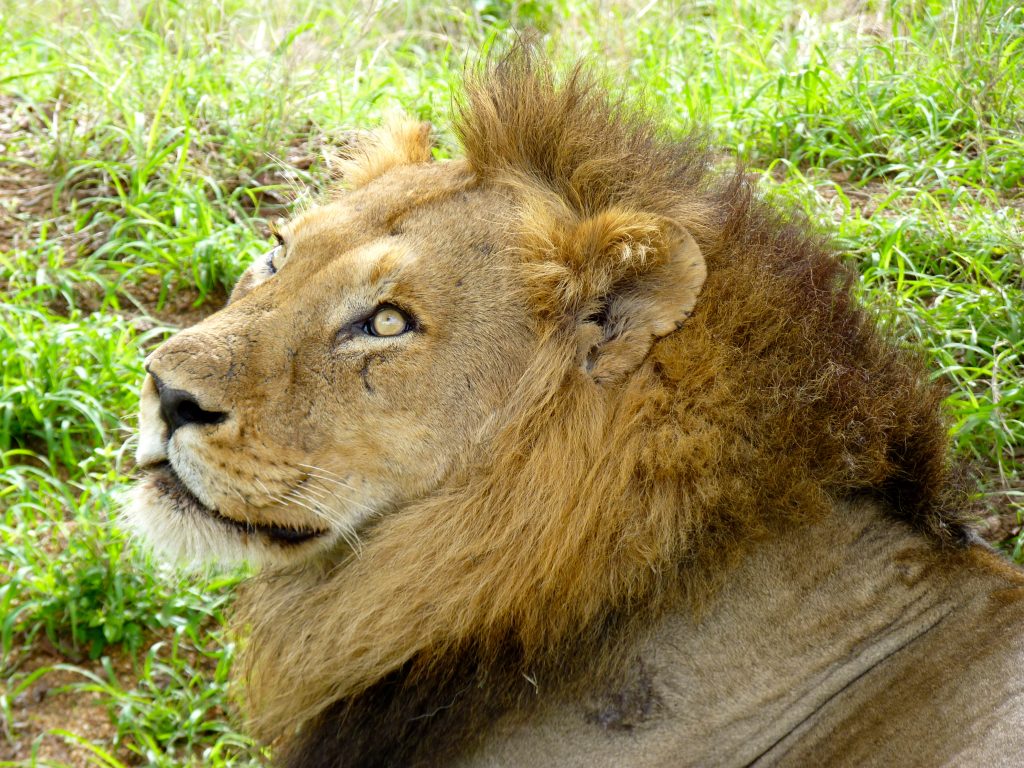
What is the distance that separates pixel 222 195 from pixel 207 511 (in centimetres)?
305

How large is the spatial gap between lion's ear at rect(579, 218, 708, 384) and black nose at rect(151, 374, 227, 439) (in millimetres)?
874

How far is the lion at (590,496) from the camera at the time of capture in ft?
9.27

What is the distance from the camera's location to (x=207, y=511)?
2924mm

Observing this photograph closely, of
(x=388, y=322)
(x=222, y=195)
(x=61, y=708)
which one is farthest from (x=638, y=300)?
(x=222, y=195)

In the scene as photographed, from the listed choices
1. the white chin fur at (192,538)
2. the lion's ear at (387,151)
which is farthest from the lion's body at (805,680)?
the lion's ear at (387,151)

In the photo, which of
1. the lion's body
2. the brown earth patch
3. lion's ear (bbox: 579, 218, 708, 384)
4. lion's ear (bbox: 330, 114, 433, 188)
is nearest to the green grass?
the brown earth patch

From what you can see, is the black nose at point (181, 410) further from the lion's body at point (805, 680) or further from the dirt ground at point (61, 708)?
the dirt ground at point (61, 708)

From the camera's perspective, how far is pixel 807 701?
2832 mm

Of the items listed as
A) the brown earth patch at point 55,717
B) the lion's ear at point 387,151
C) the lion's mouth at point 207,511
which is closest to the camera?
the lion's mouth at point 207,511

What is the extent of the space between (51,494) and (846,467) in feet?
9.15

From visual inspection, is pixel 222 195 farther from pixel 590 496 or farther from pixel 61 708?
pixel 590 496

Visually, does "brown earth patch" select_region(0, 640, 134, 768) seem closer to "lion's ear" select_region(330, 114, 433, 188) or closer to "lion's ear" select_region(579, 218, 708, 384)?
"lion's ear" select_region(330, 114, 433, 188)

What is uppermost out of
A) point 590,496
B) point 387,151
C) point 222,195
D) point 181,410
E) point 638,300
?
point 638,300

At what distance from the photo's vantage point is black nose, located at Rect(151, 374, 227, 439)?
9.29 feet
